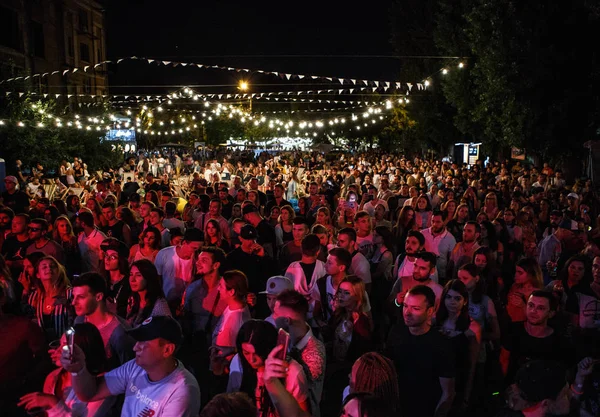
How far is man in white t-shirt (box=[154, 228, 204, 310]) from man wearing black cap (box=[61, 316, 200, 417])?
112 inches

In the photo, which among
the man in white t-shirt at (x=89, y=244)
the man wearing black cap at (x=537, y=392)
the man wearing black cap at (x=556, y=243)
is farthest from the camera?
the man wearing black cap at (x=556, y=243)

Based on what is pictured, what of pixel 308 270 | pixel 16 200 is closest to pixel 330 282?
pixel 308 270

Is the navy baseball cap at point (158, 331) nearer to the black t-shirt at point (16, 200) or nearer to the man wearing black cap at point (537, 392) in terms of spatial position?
the man wearing black cap at point (537, 392)

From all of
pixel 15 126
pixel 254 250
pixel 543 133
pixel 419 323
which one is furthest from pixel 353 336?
pixel 15 126

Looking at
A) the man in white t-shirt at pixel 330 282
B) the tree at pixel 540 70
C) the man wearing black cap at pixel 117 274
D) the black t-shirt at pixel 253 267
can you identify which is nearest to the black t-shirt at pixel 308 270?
the man in white t-shirt at pixel 330 282

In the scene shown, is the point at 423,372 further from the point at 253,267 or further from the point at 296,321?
the point at 253,267

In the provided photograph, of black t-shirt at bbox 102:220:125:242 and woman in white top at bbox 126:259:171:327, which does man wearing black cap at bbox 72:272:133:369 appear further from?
black t-shirt at bbox 102:220:125:242

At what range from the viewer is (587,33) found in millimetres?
17141

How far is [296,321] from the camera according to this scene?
139 inches

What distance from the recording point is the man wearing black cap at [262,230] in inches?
312

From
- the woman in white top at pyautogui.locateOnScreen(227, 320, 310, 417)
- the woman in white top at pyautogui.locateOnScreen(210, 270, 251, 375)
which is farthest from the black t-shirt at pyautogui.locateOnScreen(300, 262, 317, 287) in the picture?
the woman in white top at pyautogui.locateOnScreen(227, 320, 310, 417)

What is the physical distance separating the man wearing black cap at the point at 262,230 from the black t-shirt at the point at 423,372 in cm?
437

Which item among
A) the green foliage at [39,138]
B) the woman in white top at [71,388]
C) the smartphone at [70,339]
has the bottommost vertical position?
→ the woman in white top at [71,388]

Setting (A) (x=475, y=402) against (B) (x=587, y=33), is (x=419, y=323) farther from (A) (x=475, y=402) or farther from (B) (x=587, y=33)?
(B) (x=587, y=33)
